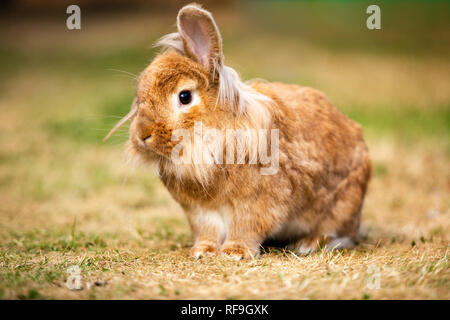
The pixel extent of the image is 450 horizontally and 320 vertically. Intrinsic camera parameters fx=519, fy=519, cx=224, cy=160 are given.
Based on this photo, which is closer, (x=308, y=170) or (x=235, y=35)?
(x=308, y=170)

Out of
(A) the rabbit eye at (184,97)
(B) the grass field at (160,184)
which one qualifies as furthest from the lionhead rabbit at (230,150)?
(B) the grass field at (160,184)

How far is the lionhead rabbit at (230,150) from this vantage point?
11.0 ft

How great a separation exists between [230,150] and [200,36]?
78 centimetres

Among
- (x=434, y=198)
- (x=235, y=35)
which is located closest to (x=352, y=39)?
(x=235, y=35)

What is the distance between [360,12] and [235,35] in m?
3.24

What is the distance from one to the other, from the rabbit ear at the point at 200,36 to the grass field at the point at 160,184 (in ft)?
2.17

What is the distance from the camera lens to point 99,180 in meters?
6.59

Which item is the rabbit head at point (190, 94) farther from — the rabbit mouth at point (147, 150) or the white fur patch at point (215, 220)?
the white fur patch at point (215, 220)

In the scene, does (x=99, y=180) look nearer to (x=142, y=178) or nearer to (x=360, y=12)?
(x=142, y=178)

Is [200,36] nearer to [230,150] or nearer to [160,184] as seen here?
[230,150]

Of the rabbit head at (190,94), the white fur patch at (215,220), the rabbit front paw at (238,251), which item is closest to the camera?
the rabbit head at (190,94)

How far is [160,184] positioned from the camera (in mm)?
6648

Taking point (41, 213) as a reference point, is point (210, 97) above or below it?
above

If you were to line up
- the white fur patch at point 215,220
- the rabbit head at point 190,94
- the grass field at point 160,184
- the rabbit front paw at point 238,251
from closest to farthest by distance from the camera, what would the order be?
1. the grass field at point 160,184
2. the rabbit head at point 190,94
3. the rabbit front paw at point 238,251
4. the white fur patch at point 215,220
